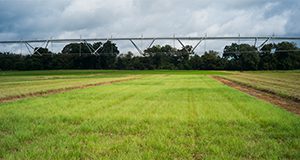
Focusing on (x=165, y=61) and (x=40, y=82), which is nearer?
(x=40, y=82)

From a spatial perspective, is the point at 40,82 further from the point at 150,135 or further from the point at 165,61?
the point at 165,61

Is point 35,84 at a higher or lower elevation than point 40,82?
higher

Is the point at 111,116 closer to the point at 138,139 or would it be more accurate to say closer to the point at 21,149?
the point at 138,139

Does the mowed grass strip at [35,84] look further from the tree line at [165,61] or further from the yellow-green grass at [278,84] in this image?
the tree line at [165,61]

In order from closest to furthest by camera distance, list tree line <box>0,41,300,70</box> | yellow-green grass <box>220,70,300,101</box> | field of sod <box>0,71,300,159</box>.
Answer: field of sod <box>0,71,300,159</box>
yellow-green grass <box>220,70,300,101</box>
tree line <box>0,41,300,70</box>

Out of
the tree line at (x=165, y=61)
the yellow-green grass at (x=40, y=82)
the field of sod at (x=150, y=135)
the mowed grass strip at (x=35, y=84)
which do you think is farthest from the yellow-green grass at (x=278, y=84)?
the tree line at (x=165, y=61)

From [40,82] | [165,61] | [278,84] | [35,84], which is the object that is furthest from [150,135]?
[165,61]

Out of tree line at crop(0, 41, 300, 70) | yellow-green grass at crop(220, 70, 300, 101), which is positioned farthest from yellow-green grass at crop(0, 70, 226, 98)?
tree line at crop(0, 41, 300, 70)

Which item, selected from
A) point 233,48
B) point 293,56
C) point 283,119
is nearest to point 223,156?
point 283,119

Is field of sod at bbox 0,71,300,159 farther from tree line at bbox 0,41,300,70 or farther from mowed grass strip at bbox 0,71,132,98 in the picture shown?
tree line at bbox 0,41,300,70

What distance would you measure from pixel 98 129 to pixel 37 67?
12169 centimetres

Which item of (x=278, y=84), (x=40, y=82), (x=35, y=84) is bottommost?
(x=278, y=84)

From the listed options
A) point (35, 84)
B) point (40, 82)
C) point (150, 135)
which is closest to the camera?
point (150, 135)

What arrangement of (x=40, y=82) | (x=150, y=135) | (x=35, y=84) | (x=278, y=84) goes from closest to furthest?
(x=150, y=135), (x=278, y=84), (x=35, y=84), (x=40, y=82)
